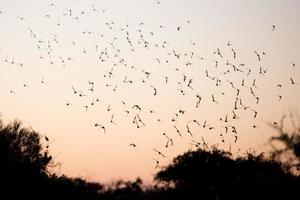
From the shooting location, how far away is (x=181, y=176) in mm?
66875

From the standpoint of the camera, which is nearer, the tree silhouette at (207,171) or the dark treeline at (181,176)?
the dark treeline at (181,176)

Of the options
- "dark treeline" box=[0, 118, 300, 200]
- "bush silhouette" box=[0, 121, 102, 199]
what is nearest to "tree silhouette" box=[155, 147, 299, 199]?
"dark treeline" box=[0, 118, 300, 200]

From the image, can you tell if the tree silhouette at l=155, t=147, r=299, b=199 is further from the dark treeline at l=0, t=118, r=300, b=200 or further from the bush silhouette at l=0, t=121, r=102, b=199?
the bush silhouette at l=0, t=121, r=102, b=199

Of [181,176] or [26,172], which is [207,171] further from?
[26,172]

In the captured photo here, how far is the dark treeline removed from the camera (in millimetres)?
19938

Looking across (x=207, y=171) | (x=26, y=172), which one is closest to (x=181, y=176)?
(x=207, y=171)

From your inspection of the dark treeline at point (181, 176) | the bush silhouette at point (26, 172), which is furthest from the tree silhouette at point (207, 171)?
the bush silhouette at point (26, 172)

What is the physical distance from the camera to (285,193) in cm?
1891

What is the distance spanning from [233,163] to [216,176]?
412cm

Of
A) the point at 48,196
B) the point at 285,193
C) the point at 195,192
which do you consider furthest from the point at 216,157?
the point at 285,193

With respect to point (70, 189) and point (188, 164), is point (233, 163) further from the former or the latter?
point (70, 189)

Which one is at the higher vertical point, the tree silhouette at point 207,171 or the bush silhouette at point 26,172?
the tree silhouette at point 207,171

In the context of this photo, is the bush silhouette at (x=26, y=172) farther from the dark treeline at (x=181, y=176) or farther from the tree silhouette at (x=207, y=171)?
the tree silhouette at (x=207, y=171)

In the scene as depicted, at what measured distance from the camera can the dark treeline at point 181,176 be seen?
19.9 m
